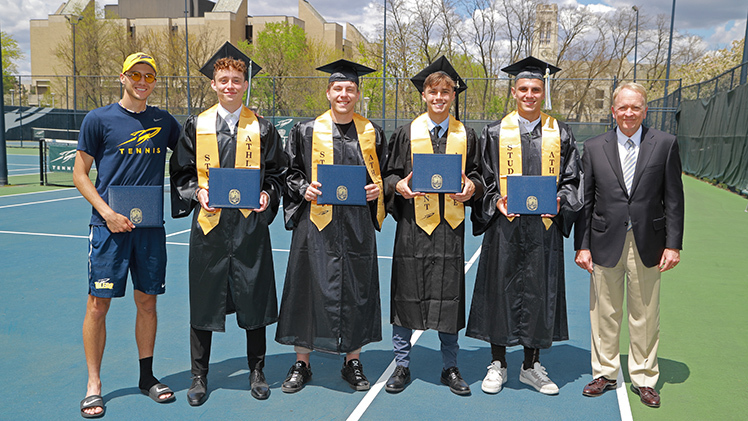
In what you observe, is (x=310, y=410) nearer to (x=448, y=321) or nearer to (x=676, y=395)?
(x=448, y=321)

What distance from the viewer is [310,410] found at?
385 cm

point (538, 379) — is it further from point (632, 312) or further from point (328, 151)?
point (328, 151)

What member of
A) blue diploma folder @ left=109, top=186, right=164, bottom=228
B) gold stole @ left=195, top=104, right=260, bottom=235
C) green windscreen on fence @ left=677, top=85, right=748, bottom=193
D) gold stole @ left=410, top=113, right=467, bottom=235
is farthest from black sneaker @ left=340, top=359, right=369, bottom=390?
green windscreen on fence @ left=677, top=85, right=748, bottom=193

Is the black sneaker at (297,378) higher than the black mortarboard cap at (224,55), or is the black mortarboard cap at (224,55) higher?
the black mortarboard cap at (224,55)

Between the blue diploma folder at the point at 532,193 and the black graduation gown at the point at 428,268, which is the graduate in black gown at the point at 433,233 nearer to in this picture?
the black graduation gown at the point at 428,268

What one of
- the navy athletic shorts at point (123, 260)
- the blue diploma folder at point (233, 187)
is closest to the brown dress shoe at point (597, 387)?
the blue diploma folder at point (233, 187)

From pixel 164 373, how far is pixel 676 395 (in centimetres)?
371

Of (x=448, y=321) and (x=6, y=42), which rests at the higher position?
(x=6, y=42)

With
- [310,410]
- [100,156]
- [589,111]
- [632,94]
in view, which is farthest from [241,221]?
[589,111]

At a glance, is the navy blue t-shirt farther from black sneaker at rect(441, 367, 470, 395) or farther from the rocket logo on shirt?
black sneaker at rect(441, 367, 470, 395)

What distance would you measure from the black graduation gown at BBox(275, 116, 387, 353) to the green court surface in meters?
1.98

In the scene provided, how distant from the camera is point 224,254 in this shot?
397 cm

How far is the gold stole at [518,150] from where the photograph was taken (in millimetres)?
4098

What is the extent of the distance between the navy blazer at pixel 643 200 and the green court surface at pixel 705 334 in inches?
39.5
